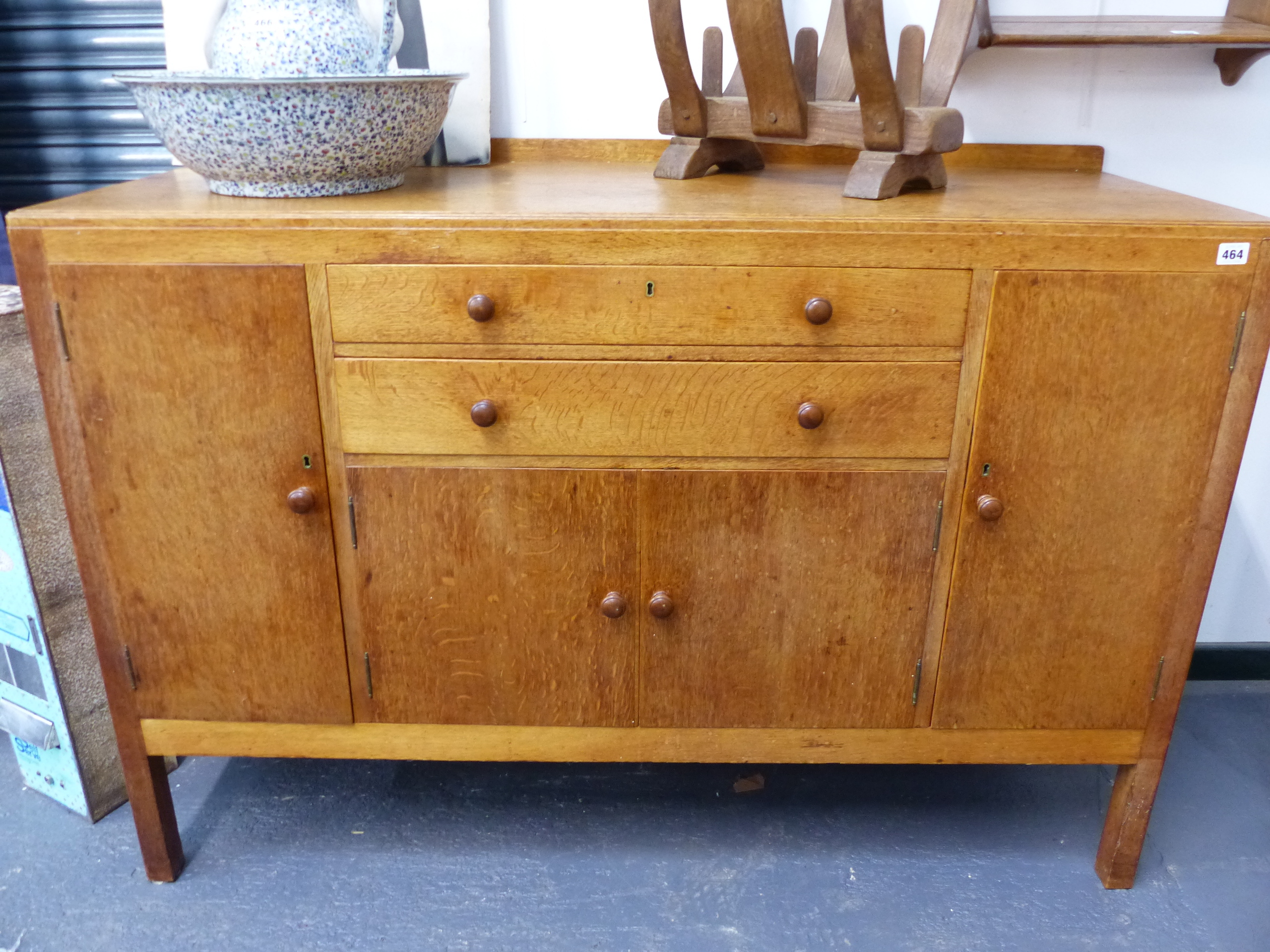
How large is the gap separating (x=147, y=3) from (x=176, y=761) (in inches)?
47.8

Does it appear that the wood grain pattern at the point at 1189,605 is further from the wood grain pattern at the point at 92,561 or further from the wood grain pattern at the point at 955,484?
the wood grain pattern at the point at 92,561

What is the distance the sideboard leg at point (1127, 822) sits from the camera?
1.31 metres

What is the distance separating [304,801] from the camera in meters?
1.52

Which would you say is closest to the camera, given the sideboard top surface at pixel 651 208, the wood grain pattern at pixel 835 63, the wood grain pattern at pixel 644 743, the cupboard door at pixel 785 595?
the sideboard top surface at pixel 651 208

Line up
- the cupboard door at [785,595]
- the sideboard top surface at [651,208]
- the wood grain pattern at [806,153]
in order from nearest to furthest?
the sideboard top surface at [651,208] < the cupboard door at [785,595] < the wood grain pattern at [806,153]

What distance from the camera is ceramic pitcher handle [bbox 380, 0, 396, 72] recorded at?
121 centimetres

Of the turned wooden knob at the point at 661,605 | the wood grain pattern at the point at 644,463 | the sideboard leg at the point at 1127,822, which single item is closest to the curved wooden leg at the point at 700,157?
the wood grain pattern at the point at 644,463

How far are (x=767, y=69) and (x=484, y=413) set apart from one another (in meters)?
0.56

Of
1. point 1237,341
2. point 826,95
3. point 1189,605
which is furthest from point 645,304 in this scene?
point 1189,605

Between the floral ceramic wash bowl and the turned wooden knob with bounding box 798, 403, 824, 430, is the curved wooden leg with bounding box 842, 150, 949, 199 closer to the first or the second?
the turned wooden knob with bounding box 798, 403, 824, 430

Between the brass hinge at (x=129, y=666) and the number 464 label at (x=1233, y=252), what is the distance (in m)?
1.39

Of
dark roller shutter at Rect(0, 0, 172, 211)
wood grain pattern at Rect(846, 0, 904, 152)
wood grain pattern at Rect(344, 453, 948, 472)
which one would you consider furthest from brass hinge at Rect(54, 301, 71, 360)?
wood grain pattern at Rect(846, 0, 904, 152)

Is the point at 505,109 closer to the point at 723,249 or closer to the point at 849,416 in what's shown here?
the point at 723,249

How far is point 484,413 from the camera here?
111 centimetres
